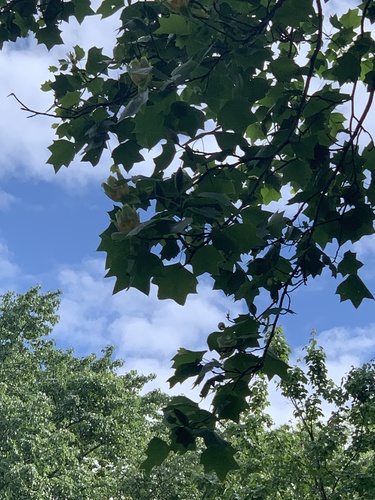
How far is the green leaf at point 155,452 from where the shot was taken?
2.26 meters

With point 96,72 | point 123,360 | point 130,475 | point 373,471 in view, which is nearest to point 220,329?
point 96,72

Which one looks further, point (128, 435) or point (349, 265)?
point (128, 435)

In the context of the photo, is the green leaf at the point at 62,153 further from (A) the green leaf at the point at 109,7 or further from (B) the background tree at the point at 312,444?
(B) the background tree at the point at 312,444

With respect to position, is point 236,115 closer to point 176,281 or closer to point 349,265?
point 176,281

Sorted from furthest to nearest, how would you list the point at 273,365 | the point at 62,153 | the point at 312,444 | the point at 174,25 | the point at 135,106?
the point at 312,444, the point at 62,153, the point at 273,365, the point at 174,25, the point at 135,106

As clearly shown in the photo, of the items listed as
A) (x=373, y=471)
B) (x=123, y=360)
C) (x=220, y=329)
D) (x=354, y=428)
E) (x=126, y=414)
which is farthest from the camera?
(x=123, y=360)

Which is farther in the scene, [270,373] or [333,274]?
[333,274]

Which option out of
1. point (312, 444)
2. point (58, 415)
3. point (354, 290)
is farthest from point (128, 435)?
point (354, 290)

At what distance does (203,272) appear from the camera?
2.14 m

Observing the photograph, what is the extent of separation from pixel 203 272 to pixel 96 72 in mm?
1343

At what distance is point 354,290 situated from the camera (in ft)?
9.22

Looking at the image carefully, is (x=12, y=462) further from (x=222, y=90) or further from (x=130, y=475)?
(x=222, y=90)

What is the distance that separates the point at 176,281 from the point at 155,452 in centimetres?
66

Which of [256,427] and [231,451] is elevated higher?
[256,427]
